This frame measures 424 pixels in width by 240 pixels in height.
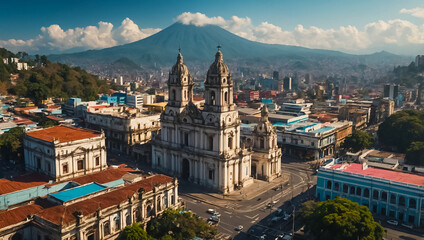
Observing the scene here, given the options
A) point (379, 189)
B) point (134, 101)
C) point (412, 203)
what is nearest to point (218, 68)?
point (379, 189)

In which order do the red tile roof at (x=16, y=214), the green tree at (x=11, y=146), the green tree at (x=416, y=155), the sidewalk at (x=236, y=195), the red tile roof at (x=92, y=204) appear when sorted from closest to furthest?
1. the red tile roof at (x=92, y=204)
2. the red tile roof at (x=16, y=214)
3. the sidewalk at (x=236, y=195)
4. the green tree at (x=416, y=155)
5. the green tree at (x=11, y=146)

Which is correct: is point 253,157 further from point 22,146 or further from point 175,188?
point 22,146

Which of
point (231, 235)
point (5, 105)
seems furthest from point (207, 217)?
point (5, 105)

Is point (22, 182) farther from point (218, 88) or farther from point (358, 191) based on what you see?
point (358, 191)

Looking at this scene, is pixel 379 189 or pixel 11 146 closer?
pixel 379 189

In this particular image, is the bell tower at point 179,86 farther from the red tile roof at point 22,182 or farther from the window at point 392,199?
the window at point 392,199

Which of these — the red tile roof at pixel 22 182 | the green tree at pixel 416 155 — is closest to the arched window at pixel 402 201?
the green tree at pixel 416 155
